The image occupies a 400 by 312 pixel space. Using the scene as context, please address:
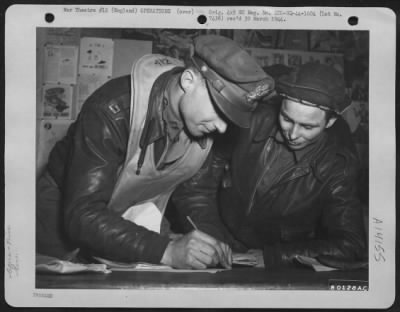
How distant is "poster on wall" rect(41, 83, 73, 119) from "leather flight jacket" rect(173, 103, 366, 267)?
0.74 ft

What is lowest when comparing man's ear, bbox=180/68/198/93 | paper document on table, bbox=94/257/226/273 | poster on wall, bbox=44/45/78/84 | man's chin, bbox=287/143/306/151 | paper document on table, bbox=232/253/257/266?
paper document on table, bbox=94/257/226/273

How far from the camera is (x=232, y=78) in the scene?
98 cm

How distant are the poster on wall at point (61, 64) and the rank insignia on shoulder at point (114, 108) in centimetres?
8

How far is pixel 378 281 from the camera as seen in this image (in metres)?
1.05

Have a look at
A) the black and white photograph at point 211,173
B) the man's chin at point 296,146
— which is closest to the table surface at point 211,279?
the black and white photograph at point 211,173

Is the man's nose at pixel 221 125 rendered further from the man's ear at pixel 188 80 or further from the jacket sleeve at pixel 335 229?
the jacket sleeve at pixel 335 229

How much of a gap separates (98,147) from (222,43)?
0.26 m

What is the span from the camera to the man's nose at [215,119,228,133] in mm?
1004

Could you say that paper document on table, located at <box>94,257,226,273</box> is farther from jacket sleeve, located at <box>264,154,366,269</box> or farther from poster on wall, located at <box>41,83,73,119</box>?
poster on wall, located at <box>41,83,73,119</box>

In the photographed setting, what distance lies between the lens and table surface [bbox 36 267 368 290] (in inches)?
40.7

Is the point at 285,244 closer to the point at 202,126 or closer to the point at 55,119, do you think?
the point at 202,126

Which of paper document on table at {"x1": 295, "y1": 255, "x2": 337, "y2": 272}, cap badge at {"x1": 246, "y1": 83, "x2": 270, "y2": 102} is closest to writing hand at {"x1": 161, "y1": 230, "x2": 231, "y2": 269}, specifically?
paper document on table at {"x1": 295, "y1": 255, "x2": 337, "y2": 272}

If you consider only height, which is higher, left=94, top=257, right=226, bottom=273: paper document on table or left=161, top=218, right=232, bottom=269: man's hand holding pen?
left=161, top=218, right=232, bottom=269: man's hand holding pen

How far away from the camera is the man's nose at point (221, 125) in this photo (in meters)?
1.00
